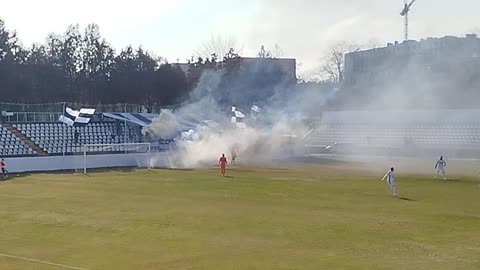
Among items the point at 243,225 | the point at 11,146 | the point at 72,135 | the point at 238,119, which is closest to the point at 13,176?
the point at 11,146

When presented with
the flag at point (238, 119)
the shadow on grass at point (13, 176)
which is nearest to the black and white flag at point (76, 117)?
the shadow on grass at point (13, 176)

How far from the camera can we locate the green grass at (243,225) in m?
18.0

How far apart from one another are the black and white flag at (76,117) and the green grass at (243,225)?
1899cm

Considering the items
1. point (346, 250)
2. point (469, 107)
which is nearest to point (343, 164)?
point (469, 107)

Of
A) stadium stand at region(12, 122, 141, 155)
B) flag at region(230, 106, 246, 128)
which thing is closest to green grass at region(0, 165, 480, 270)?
stadium stand at region(12, 122, 141, 155)

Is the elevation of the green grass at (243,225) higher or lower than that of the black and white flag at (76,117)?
lower

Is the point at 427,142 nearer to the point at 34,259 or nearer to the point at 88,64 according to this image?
the point at 88,64

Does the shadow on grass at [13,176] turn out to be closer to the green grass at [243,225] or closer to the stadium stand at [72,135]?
the green grass at [243,225]

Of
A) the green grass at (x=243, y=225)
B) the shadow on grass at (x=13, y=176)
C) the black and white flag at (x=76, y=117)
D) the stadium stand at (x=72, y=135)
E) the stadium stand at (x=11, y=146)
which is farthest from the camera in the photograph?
the black and white flag at (x=76, y=117)

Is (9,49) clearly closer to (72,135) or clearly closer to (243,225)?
(72,135)

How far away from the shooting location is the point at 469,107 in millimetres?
72375

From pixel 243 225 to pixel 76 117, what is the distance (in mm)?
38392

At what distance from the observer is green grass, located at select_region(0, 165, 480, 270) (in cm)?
1797

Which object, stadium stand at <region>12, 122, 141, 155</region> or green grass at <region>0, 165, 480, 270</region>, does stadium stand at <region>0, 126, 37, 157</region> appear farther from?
green grass at <region>0, 165, 480, 270</region>
